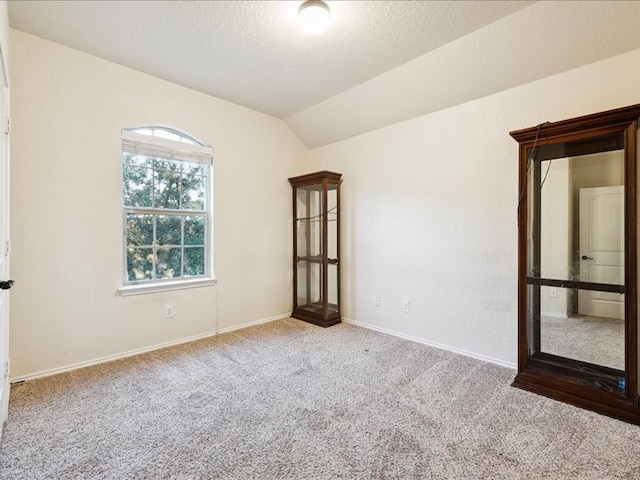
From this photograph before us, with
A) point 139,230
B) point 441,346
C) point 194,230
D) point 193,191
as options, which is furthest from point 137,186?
point 441,346

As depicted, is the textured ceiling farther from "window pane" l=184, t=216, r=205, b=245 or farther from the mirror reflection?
"window pane" l=184, t=216, r=205, b=245

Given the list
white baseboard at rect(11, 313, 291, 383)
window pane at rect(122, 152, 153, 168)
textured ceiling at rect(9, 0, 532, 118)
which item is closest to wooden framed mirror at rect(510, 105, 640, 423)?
textured ceiling at rect(9, 0, 532, 118)

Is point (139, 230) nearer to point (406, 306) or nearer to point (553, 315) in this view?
point (406, 306)

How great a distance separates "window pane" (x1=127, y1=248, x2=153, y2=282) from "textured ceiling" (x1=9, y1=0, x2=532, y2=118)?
1641 mm

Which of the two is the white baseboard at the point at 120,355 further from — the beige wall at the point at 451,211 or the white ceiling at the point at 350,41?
the white ceiling at the point at 350,41

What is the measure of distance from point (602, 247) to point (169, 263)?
140 inches

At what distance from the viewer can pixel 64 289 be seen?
8.28 feet

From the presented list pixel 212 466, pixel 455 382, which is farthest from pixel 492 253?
pixel 212 466

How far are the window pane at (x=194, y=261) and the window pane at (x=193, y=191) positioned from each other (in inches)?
17.5

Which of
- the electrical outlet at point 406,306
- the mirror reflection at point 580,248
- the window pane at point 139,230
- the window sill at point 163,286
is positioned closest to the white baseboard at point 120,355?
the window sill at point 163,286

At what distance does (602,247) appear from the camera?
2.13m

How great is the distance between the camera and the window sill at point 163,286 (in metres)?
2.84

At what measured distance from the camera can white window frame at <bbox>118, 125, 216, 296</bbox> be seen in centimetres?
288

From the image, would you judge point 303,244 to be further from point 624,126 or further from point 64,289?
point 624,126
